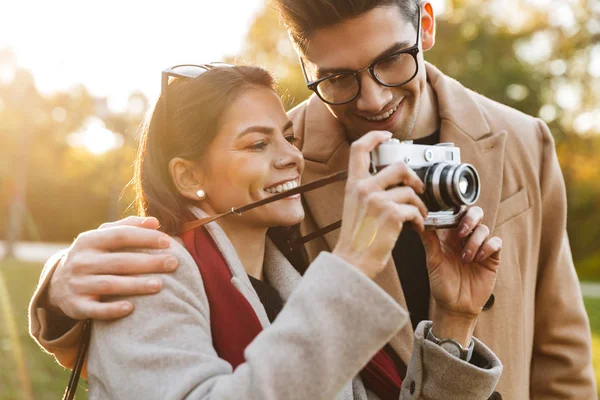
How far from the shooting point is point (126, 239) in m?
2.15

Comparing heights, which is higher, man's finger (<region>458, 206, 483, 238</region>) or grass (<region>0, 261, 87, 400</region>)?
man's finger (<region>458, 206, 483, 238</region>)

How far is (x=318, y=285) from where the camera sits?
1.90 metres

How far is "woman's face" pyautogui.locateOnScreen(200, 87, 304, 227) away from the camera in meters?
2.60

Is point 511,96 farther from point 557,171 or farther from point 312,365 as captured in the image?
point 312,365

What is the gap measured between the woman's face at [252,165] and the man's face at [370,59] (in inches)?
A: 17.6

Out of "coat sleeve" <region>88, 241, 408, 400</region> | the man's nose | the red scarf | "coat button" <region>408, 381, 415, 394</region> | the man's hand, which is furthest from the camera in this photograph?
the man's nose

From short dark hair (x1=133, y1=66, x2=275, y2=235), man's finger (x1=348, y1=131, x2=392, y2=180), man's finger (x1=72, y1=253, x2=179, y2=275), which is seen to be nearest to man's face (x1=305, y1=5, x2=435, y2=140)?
short dark hair (x1=133, y1=66, x2=275, y2=235)

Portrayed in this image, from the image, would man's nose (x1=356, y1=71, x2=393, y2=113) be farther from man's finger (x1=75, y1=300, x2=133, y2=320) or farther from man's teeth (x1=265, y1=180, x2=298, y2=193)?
man's finger (x1=75, y1=300, x2=133, y2=320)

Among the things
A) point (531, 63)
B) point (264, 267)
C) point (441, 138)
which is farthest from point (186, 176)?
point (531, 63)

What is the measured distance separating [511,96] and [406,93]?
1760 cm

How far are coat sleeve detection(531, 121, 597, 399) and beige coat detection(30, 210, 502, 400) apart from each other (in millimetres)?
1661

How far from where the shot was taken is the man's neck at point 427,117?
341cm

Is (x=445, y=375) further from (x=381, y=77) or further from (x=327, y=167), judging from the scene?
(x=381, y=77)

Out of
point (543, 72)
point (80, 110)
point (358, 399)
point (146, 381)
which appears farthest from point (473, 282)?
point (543, 72)
